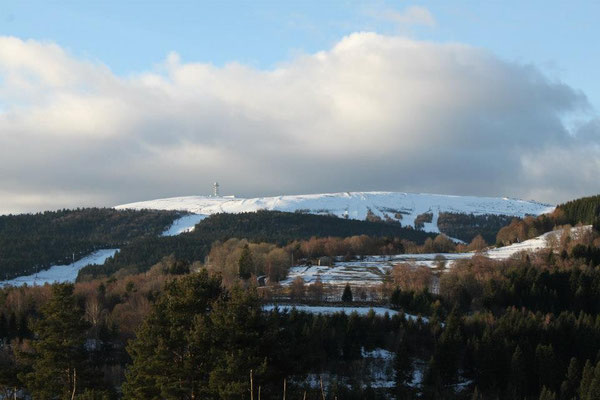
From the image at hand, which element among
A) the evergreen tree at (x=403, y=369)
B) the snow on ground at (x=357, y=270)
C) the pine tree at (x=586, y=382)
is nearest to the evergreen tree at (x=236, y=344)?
the pine tree at (x=586, y=382)

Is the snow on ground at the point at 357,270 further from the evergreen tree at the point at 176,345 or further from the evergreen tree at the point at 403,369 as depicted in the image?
the evergreen tree at the point at 176,345

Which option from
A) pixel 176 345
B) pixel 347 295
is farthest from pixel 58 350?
pixel 347 295

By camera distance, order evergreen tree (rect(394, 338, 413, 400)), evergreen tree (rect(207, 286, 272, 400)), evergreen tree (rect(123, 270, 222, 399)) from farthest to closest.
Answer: evergreen tree (rect(394, 338, 413, 400)) < evergreen tree (rect(123, 270, 222, 399)) < evergreen tree (rect(207, 286, 272, 400))

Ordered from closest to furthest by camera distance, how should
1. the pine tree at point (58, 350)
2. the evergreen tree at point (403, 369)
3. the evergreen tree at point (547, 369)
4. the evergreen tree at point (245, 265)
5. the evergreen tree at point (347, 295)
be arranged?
the pine tree at point (58, 350)
the evergreen tree at point (547, 369)
the evergreen tree at point (403, 369)
the evergreen tree at point (347, 295)
the evergreen tree at point (245, 265)

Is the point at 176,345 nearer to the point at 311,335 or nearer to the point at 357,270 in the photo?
the point at 311,335

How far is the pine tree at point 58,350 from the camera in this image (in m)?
47.2

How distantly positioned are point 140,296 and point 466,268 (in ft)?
253

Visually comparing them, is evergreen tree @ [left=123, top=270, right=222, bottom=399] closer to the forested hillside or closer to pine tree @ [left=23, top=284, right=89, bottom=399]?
the forested hillside

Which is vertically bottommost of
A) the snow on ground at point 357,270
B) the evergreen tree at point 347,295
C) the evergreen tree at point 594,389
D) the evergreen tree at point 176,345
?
the evergreen tree at point 594,389

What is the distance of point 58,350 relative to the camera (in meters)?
47.9

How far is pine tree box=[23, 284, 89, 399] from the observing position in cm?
4725

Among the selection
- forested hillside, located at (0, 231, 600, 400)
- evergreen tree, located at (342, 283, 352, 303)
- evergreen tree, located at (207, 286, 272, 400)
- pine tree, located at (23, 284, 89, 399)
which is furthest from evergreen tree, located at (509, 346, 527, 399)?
pine tree, located at (23, 284, 89, 399)

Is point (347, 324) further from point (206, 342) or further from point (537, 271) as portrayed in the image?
point (206, 342)

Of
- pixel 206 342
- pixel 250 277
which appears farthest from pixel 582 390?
pixel 250 277
